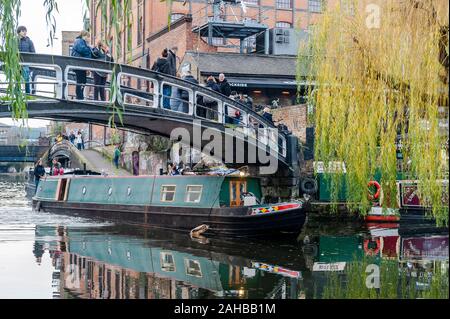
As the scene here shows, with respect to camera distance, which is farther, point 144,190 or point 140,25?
point 140,25

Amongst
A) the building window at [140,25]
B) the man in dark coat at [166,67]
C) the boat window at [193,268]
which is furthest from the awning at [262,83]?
the boat window at [193,268]

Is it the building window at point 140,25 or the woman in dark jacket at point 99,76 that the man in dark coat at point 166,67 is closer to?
the woman in dark jacket at point 99,76

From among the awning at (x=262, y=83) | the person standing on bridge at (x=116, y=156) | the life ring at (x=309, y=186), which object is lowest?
the life ring at (x=309, y=186)

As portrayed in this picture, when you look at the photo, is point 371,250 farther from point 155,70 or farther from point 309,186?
point 155,70

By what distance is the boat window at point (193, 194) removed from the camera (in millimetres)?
17422

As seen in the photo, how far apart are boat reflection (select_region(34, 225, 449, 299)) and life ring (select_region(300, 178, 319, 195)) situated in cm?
226

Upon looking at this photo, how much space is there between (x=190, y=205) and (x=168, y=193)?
1.01 m

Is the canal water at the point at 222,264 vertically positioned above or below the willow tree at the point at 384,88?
below

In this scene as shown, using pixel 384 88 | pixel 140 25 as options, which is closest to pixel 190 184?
pixel 384 88

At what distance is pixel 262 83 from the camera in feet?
83.4

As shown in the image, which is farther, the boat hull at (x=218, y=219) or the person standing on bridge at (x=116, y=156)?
the person standing on bridge at (x=116, y=156)

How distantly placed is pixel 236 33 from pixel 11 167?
50.7 meters
